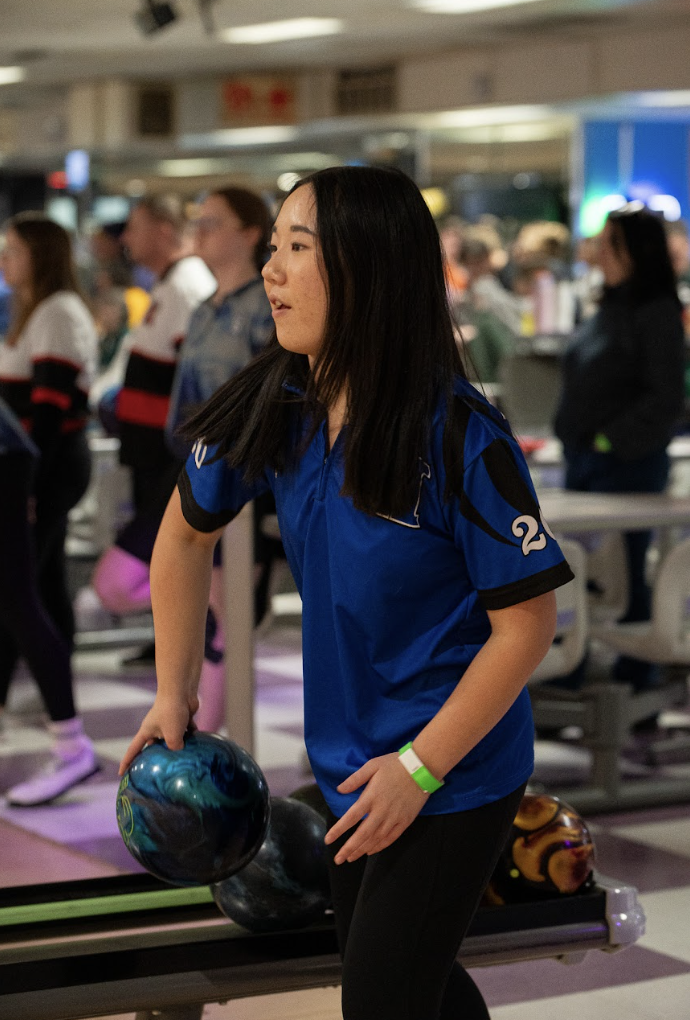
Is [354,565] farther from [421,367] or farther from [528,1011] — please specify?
[528,1011]

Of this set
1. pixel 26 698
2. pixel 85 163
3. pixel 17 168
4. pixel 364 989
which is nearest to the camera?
pixel 364 989

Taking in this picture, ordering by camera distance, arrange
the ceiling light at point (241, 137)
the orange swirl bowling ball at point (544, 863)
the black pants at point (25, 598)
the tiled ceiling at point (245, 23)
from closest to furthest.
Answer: the orange swirl bowling ball at point (544, 863)
the black pants at point (25, 598)
the tiled ceiling at point (245, 23)
the ceiling light at point (241, 137)

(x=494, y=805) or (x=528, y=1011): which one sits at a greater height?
(x=494, y=805)

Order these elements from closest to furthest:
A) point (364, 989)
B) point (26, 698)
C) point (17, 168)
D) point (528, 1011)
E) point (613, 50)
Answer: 1. point (364, 989)
2. point (528, 1011)
3. point (26, 698)
4. point (613, 50)
5. point (17, 168)

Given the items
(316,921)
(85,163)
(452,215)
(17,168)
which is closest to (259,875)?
(316,921)

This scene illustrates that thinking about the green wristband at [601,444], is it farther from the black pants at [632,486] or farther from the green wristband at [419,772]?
the green wristband at [419,772]

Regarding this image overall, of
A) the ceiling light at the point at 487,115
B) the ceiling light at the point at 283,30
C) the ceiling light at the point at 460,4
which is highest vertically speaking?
the ceiling light at the point at 460,4

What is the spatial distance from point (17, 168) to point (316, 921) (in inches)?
563

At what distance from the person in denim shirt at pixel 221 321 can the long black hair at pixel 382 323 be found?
2.49 metres

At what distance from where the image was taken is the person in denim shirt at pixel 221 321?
4312 mm

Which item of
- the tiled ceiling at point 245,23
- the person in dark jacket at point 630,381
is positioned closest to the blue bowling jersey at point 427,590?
the person in dark jacket at point 630,381

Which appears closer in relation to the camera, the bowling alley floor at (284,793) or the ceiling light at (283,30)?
the bowling alley floor at (284,793)

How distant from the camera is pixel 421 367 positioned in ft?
5.86

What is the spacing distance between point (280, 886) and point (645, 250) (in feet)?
9.41
